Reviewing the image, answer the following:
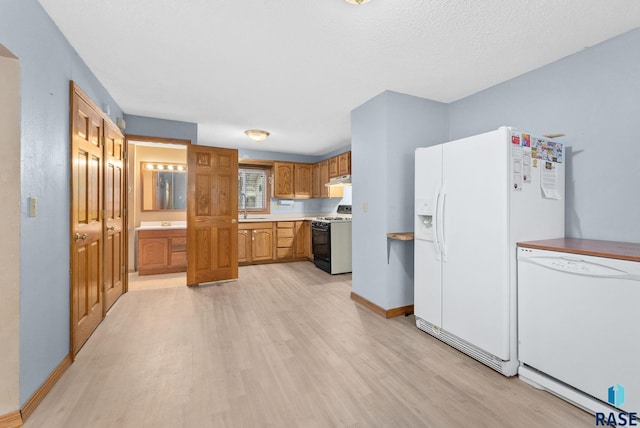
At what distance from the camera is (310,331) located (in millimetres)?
2609

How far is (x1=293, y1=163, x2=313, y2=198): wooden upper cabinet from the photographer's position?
6184mm

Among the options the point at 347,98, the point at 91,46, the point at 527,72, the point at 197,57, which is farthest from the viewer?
the point at 347,98

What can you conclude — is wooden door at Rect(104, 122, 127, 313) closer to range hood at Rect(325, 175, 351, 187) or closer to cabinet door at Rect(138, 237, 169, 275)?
cabinet door at Rect(138, 237, 169, 275)

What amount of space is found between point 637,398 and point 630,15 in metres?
2.33

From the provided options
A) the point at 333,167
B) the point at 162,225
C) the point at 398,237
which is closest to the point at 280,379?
the point at 398,237

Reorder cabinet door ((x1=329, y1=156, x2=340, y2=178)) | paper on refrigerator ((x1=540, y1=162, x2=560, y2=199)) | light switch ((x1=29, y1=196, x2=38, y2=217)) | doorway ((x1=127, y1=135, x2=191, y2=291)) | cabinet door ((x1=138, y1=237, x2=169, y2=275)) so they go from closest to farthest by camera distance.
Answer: light switch ((x1=29, y1=196, x2=38, y2=217)) → paper on refrigerator ((x1=540, y1=162, x2=560, y2=199)) → cabinet door ((x1=138, y1=237, x2=169, y2=275)) → doorway ((x1=127, y1=135, x2=191, y2=291)) → cabinet door ((x1=329, y1=156, x2=340, y2=178))

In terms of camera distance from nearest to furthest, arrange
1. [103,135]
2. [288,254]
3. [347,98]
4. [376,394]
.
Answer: [376,394], [103,135], [347,98], [288,254]

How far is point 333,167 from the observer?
17.9ft

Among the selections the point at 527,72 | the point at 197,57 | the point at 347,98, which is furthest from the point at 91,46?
the point at 527,72

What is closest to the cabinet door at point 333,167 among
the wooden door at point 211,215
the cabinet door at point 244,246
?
the wooden door at point 211,215

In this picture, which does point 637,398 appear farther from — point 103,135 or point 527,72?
point 103,135

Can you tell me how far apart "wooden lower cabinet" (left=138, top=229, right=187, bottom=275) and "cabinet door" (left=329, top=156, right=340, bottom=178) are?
3.00 m

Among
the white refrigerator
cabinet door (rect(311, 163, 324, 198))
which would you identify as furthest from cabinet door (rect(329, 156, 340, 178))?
Result: the white refrigerator

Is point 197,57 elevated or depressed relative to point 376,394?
elevated
